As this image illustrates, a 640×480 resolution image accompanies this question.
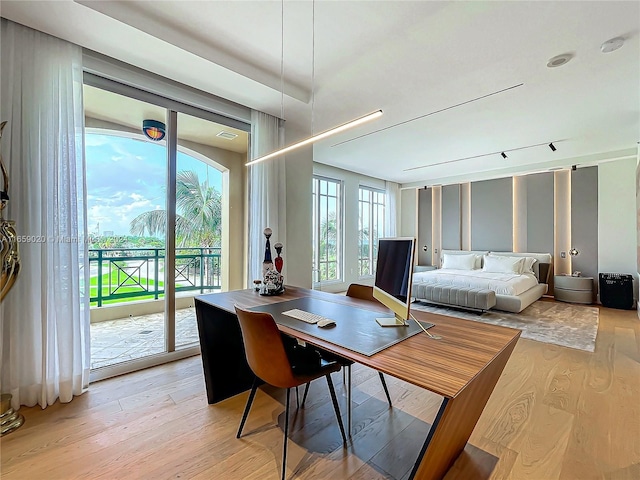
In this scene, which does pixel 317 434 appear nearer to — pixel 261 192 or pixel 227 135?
pixel 261 192

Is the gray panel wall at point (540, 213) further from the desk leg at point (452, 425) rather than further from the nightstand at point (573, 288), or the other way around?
the desk leg at point (452, 425)

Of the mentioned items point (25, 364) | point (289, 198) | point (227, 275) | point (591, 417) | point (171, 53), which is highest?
point (171, 53)

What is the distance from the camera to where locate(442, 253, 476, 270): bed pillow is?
21.6ft

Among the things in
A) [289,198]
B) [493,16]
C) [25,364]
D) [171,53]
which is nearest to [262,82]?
[171,53]

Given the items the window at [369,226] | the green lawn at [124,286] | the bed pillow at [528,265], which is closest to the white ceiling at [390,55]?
the bed pillow at [528,265]

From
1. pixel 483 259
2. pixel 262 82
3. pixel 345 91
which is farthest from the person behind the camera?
pixel 483 259

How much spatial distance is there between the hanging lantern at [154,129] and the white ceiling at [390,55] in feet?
2.35

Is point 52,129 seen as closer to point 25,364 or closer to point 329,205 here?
point 25,364

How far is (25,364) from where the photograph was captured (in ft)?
7.09

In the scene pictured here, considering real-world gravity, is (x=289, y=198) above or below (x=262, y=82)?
below

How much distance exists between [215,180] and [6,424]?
3108 mm

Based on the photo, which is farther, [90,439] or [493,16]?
[493,16]

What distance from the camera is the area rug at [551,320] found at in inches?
147

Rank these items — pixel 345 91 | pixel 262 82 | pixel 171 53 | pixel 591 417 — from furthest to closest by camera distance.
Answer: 1. pixel 345 91
2. pixel 262 82
3. pixel 171 53
4. pixel 591 417
